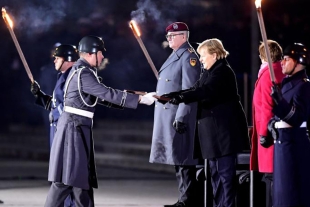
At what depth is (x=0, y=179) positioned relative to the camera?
1766 centimetres

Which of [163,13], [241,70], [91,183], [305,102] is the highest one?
[241,70]

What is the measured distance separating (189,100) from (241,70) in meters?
13.9

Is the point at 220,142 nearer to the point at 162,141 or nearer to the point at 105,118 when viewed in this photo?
the point at 162,141

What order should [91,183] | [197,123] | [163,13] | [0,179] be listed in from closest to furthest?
[91,183]
[197,123]
[163,13]
[0,179]

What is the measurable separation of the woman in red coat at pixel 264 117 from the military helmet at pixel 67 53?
2753 mm

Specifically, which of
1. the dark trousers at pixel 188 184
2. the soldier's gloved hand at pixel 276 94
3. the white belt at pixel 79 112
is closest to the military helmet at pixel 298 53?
the soldier's gloved hand at pixel 276 94

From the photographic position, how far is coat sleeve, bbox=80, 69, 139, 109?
35.9 ft

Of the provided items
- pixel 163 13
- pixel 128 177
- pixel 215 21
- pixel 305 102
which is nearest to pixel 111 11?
pixel 215 21

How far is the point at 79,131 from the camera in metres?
11.0

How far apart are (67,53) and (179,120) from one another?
1951 millimetres

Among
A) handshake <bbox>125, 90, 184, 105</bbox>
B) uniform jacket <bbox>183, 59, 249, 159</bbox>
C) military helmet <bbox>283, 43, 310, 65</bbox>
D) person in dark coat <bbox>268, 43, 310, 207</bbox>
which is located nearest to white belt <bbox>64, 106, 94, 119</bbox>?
handshake <bbox>125, 90, 184, 105</bbox>

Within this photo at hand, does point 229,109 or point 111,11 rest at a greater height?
point 111,11

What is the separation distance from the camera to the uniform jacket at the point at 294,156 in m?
10.4

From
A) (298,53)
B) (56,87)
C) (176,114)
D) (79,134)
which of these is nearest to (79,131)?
(79,134)
